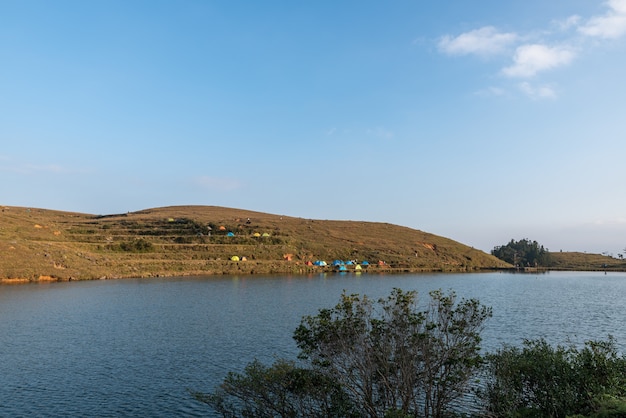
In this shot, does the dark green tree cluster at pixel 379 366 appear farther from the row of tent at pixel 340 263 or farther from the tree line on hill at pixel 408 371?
the row of tent at pixel 340 263

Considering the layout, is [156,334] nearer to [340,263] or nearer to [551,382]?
[551,382]

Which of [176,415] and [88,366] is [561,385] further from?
[88,366]

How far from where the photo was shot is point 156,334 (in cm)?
5094

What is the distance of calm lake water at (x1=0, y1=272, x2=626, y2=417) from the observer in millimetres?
30891

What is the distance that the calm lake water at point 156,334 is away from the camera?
3089 centimetres

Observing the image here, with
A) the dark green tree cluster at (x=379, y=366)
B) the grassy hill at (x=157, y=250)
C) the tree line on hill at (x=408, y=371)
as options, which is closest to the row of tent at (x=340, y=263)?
the grassy hill at (x=157, y=250)

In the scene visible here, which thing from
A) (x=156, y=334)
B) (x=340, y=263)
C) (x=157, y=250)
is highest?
(x=157, y=250)

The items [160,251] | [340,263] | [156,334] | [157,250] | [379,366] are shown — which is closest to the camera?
[379,366]

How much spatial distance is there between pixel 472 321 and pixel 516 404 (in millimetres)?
4878

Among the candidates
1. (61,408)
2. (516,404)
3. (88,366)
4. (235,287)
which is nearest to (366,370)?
(516,404)

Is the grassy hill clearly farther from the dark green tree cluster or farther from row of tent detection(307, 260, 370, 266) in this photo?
the dark green tree cluster

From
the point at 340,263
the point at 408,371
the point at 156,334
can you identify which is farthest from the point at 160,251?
the point at 408,371

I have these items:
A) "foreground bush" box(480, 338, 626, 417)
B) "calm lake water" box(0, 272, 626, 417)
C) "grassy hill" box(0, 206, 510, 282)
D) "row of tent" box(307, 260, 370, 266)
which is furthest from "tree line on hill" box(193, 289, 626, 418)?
"row of tent" box(307, 260, 370, 266)

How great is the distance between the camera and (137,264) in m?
129
